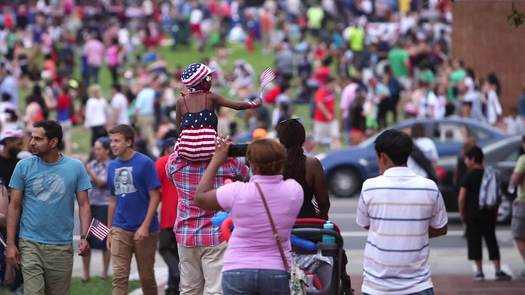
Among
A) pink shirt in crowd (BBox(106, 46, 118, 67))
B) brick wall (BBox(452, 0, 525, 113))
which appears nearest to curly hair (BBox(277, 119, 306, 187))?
brick wall (BBox(452, 0, 525, 113))

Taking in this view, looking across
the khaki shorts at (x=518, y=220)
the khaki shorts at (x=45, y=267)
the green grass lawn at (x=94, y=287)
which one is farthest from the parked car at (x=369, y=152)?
the khaki shorts at (x=45, y=267)

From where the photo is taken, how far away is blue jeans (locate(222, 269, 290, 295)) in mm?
7711

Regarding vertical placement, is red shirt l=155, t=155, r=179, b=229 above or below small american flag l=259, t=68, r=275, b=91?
below

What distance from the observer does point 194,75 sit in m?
9.57

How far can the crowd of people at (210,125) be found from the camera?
788 cm

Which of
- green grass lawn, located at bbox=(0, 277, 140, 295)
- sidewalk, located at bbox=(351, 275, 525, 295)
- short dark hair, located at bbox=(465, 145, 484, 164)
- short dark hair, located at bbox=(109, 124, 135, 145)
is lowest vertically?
sidewalk, located at bbox=(351, 275, 525, 295)

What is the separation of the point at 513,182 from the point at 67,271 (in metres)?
6.33

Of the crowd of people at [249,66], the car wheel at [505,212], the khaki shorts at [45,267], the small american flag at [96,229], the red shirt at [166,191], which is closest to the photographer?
the khaki shorts at [45,267]

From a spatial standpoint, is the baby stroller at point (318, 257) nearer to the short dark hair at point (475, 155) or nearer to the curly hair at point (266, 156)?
the curly hair at point (266, 156)

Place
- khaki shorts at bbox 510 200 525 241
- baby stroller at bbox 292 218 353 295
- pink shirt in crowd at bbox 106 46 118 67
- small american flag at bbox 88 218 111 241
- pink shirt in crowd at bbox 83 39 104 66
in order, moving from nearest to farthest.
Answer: baby stroller at bbox 292 218 353 295 → small american flag at bbox 88 218 111 241 → khaki shorts at bbox 510 200 525 241 → pink shirt in crowd at bbox 83 39 104 66 → pink shirt in crowd at bbox 106 46 118 67

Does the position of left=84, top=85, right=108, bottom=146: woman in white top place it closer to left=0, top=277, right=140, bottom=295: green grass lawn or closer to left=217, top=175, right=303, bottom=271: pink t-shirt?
left=0, top=277, right=140, bottom=295: green grass lawn

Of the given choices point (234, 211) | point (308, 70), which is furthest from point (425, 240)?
point (308, 70)

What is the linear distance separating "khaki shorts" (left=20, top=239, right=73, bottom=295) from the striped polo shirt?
3.01m

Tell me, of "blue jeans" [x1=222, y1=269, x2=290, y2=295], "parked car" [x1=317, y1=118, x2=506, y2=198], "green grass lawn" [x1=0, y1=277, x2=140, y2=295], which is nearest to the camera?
"blue jeans" [x1=222, y1=269, x2=290, y2=295]
